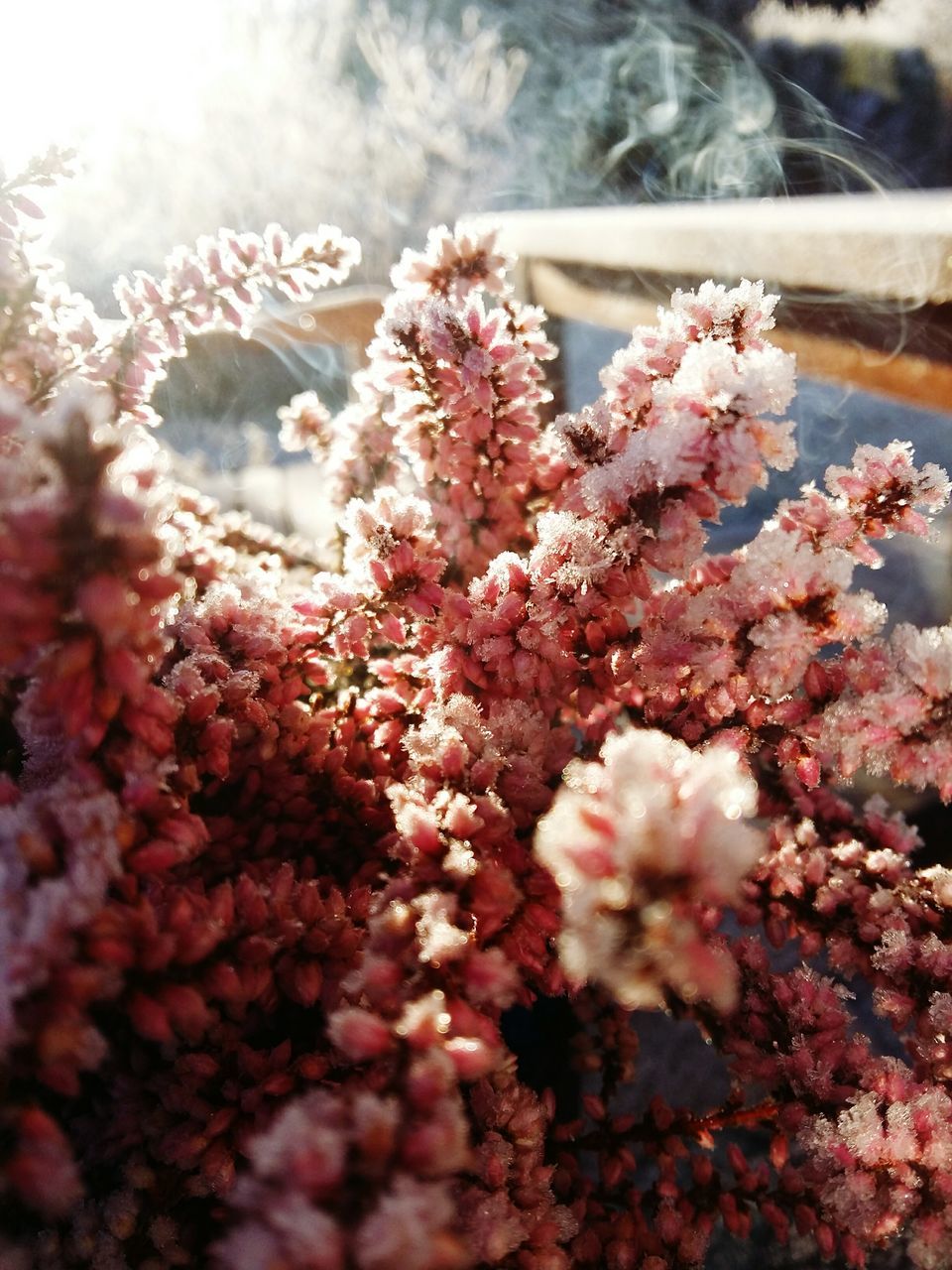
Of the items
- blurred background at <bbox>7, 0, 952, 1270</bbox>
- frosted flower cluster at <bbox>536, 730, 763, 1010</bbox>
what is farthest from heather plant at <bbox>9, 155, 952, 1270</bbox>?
blurred background at <bbox>7, 0, 952, 1270</bbox>

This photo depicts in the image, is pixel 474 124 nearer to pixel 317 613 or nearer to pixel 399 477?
pixel 399 477

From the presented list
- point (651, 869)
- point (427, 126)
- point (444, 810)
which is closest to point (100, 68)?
point (427, 126)

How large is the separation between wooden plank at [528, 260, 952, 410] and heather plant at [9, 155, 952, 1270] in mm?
522

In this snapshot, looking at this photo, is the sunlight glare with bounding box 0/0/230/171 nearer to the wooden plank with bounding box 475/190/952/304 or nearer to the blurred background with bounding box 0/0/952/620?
the blurred background with bounding box 0/0/952/620

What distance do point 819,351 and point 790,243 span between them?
0.18m

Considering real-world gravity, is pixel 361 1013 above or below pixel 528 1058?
above

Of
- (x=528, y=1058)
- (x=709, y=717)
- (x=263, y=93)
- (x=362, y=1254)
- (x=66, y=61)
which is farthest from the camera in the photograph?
(x=263, y=93)

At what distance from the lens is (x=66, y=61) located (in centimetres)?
230

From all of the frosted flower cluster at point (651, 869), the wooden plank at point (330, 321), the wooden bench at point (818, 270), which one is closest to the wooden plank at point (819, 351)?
the wooden bench at point (818, 270)

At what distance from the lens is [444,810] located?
664mm

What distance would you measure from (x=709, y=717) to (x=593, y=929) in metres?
0.36

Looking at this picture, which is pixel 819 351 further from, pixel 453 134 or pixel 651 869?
pixel 453 134

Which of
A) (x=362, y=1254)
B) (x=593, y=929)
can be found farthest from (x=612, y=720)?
(x=362, y=1254)

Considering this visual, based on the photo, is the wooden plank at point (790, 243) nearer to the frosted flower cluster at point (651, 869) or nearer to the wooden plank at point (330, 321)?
the wooden plank at point (330, 321)
